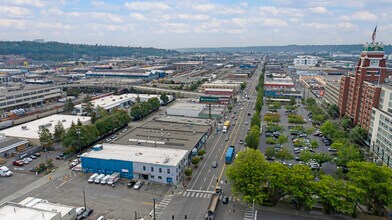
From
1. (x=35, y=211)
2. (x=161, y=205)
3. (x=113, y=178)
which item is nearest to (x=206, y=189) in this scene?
(x=161, y=205)

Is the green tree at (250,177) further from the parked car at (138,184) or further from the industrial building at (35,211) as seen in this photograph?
the industrial building at (35,211)

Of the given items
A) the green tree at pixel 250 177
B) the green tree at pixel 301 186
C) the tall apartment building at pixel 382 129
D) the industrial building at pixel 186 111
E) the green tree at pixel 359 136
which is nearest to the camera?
the green tree at pixel 301 186

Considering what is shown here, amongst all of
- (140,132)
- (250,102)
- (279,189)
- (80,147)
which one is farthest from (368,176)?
(250,102)

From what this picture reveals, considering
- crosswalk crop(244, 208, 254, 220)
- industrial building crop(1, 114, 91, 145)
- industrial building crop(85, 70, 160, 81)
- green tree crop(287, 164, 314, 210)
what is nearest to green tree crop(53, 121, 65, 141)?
industrial building crop(1, 114, 91, 145)

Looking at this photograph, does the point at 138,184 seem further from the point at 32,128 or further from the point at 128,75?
the point at 128,75

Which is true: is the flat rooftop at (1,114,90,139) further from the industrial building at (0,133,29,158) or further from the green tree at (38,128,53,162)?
the green tree at (38,128,53,162)

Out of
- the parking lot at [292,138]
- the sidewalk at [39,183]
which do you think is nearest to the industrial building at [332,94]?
the parking lot at [292,138]
